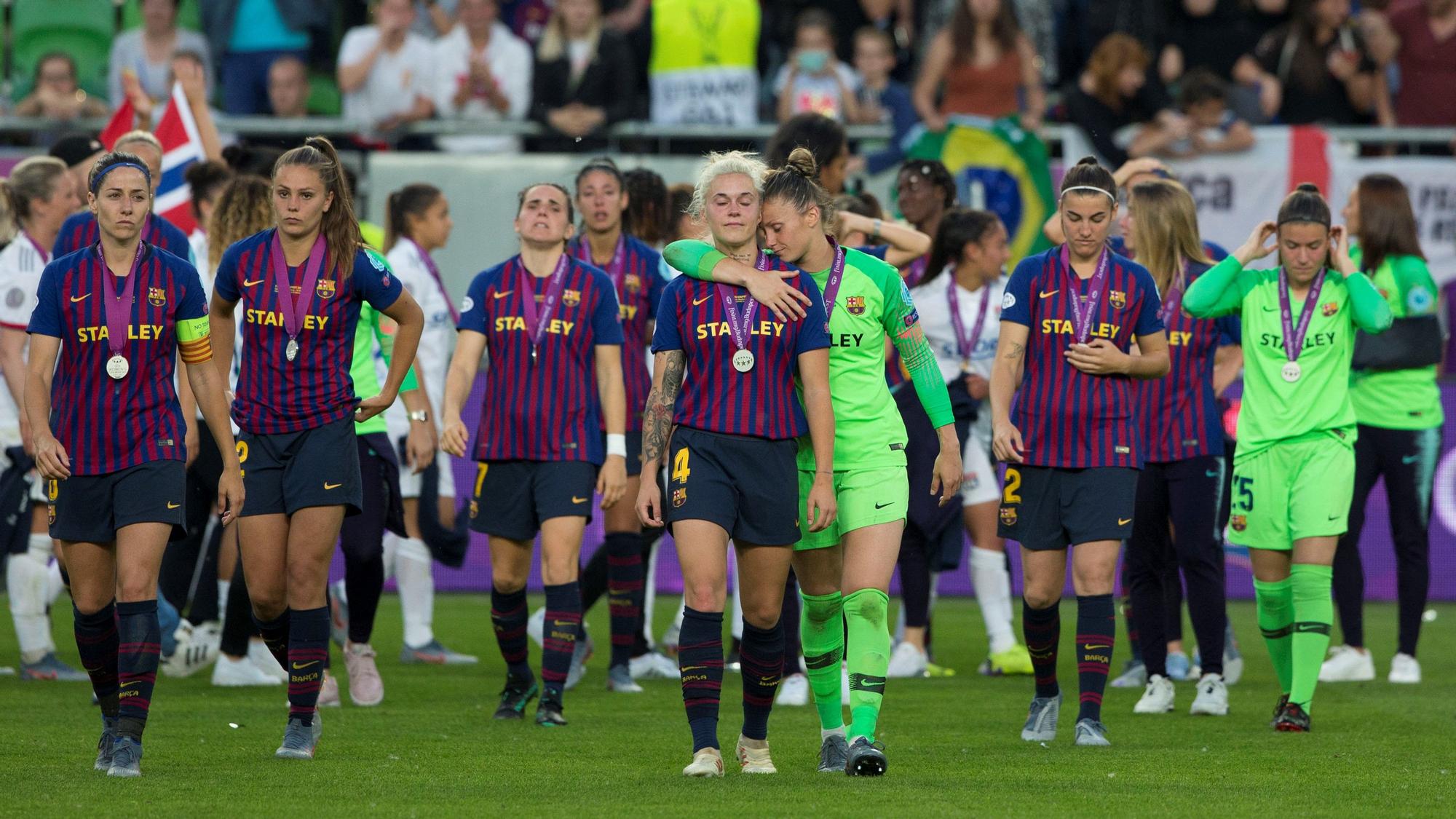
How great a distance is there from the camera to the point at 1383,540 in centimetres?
1386

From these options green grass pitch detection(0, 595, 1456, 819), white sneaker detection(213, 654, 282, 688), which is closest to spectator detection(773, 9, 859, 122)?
green grass pitch detection(0, 595, 1456, 819)

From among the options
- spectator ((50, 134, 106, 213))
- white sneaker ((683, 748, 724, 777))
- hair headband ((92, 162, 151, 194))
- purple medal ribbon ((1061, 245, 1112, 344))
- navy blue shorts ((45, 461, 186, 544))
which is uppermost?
spectator ((50, 134, 106, 213))

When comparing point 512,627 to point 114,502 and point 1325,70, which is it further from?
point 1325,70

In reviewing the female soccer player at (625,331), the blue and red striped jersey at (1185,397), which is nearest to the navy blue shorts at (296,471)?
the female soccer player at (625,331)

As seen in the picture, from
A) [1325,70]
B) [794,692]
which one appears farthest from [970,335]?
[1325,70]

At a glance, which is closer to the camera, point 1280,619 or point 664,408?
point 664,408

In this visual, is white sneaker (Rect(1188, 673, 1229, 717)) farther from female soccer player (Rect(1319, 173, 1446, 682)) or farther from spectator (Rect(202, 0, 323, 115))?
spectator (Rect(202, 0, 323, 115))

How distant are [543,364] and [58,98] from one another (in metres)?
7.74

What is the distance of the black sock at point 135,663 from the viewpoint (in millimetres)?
6410

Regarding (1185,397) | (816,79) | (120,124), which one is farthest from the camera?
(816,79)

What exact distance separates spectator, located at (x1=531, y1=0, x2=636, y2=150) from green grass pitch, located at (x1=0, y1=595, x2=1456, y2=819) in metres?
5.57

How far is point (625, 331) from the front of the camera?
362 inches

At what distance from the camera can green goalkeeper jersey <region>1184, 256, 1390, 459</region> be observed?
8.02m

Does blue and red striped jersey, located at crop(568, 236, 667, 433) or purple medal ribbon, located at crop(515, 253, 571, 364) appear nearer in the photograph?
purple medal ribbon, located at crop(515, 253, 571, 364)
